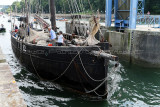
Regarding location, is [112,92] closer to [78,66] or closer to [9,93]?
[78,66]

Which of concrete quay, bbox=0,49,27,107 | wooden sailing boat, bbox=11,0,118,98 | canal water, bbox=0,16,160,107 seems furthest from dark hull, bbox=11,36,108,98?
Answer: concrete quay, bbox=0,49,27,107

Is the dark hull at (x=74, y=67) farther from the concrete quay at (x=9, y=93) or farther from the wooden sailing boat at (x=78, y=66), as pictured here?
the concrete quay at (x=9, y=93)

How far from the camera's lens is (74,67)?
368 inches

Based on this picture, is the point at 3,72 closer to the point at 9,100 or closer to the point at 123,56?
the point at 9,100

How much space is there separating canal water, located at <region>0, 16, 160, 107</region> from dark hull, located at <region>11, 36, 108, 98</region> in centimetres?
48

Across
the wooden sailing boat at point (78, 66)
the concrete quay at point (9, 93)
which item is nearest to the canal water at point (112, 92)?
the wooden sailing boat at point (78, 66)

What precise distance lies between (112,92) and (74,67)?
2.71 metres

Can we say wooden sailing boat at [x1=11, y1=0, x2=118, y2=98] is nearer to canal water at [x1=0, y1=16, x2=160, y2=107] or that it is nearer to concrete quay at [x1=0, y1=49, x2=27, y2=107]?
canal water at [x1=0, y1=16, x2=160, y2=107]

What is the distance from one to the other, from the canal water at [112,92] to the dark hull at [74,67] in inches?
18.8

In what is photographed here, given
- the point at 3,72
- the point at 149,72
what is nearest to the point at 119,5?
the point at 149,72

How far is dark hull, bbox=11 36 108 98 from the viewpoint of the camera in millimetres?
8906

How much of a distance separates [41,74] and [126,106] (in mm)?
5549

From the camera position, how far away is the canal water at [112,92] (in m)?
8.95

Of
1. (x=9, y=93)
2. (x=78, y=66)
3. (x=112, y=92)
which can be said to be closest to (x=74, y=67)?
(x=78, y=66)
